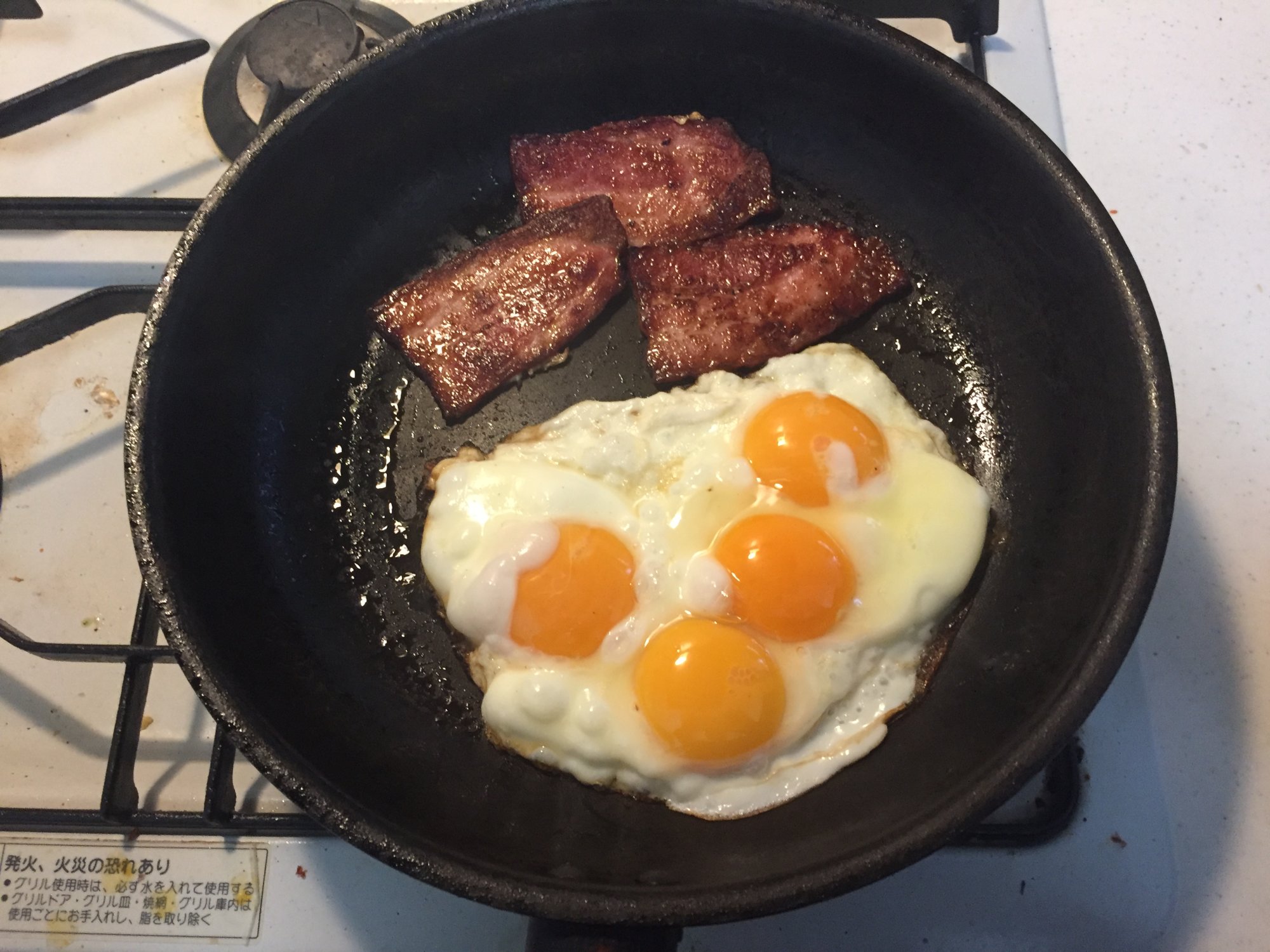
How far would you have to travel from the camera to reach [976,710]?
4.96 feet

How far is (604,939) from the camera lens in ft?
4.01

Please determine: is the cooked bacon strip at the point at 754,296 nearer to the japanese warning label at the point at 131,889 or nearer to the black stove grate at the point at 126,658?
the black stove grate at the point at 126,658

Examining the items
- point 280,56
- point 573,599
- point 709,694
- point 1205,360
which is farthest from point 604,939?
point 280,56

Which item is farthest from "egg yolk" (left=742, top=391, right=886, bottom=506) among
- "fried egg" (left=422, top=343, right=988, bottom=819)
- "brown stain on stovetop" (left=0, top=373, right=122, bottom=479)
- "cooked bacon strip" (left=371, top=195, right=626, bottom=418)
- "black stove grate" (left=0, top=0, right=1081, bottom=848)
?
"brown stain on stovetop" (left=0, top=373, right=122, bottom=479)

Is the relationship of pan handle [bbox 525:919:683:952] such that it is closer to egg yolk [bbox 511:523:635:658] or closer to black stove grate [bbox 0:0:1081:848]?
egg yolk [bbox 511:523:635:658]

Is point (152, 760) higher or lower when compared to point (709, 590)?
lower

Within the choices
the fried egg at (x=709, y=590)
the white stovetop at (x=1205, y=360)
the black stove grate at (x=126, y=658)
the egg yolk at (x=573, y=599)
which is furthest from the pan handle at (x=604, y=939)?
the white stovetop at (x=1205, y=360)

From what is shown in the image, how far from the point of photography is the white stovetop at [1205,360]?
1561 millimetres

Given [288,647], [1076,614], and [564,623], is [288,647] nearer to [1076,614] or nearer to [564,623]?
[564,623]

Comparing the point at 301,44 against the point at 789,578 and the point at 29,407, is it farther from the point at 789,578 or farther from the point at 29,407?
the point at 789,578

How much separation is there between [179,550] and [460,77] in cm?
111

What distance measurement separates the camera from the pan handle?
1.22 meters

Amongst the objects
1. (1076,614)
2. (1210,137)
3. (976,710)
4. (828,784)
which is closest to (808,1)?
(1210,137)

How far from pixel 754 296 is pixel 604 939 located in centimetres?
128
